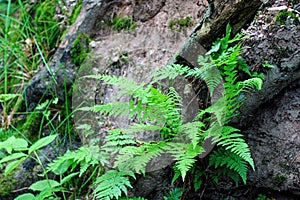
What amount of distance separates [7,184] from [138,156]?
2010mm

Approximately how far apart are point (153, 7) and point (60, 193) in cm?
235

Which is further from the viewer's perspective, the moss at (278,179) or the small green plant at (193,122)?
the moss at (278,179)

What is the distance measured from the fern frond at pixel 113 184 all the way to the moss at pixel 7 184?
1.64 meters

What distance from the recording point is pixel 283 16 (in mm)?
2662

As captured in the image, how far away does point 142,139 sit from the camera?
3.00m

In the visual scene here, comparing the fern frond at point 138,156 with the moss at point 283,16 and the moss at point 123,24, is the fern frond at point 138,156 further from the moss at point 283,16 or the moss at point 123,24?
the moss at point 123,24

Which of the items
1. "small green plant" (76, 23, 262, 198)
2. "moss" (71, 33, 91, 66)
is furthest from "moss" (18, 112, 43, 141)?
"small green plant" (76, 23, 262, 198)

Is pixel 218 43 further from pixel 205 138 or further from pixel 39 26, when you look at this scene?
pixel 39 26

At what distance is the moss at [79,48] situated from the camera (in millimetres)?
4105

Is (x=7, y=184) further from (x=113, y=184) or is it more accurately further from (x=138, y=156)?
(x=138, y=156)

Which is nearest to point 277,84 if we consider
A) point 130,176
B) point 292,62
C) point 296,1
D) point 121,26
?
point 292,62

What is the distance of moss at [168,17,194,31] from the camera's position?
3.58 metres

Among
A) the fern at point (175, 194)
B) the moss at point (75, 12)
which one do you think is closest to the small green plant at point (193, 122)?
the fern at point (175, 194)

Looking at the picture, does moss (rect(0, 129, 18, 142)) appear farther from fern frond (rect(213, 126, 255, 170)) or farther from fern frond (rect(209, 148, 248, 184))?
fern frond (rect(213, 126, 255, 170))
